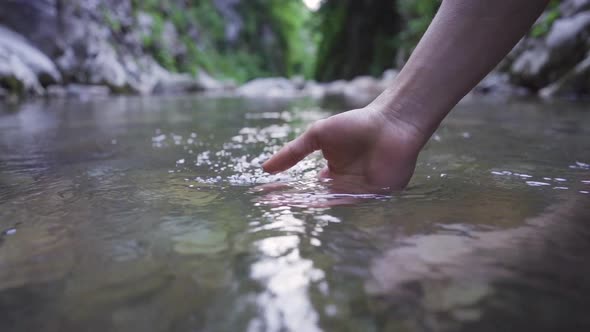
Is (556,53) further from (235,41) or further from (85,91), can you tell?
(235,41)

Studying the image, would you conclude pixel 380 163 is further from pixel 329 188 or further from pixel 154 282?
pixel 154 282

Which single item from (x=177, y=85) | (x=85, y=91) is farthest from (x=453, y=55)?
(x=177, y=85)

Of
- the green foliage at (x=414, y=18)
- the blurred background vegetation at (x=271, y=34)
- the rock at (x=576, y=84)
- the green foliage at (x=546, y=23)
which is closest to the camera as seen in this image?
the rock at (x=576, y=84)

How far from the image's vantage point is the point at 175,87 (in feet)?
46.2

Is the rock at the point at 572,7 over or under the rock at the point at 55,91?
over

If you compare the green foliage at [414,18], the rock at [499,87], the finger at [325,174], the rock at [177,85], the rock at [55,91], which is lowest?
the finger at [325,174]

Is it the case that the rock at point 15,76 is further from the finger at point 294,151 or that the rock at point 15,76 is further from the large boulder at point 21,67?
the finger at point 294,151

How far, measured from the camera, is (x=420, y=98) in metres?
1.14

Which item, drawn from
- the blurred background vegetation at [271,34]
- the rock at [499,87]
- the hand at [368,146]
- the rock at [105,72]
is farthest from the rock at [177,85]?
the hand at [368,146]

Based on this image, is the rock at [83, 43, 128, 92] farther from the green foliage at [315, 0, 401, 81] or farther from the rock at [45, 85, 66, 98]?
the green foliage at [315, 0, 401, 81]

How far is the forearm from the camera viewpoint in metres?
1.02

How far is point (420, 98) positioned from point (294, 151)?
409 millimetres

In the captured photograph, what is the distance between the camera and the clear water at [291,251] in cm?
58

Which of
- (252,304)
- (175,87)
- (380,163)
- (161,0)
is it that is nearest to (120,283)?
(252,304)
